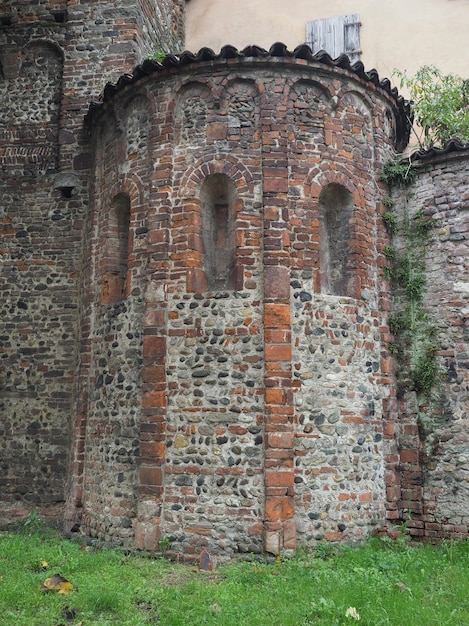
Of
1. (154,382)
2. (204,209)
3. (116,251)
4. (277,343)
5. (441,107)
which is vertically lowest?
(154,382)

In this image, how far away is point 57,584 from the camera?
6105mm

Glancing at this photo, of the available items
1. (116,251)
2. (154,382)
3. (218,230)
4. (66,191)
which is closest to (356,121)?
(218,230)

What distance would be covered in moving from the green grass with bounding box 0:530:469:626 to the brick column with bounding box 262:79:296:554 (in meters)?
0.56

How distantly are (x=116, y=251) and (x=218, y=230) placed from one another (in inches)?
68.9

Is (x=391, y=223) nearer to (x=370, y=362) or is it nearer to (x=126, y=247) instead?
(x=370, y=362)

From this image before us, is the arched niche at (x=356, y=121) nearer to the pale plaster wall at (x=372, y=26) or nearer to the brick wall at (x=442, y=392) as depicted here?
the brick wall at (x=442, y=392)

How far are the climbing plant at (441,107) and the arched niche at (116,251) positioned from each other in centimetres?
551

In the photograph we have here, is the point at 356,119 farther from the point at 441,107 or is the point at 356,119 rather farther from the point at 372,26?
the point at 372,26

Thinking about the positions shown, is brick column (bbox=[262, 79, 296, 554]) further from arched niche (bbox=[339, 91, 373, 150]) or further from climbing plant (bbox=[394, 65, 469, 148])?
climbing plant (bbox=[394, 65, 469, 148])

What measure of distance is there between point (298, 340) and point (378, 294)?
1652 millimetres

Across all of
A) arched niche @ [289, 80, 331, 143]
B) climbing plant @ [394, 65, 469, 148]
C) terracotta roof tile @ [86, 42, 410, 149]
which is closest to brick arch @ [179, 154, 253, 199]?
arched niche @ [289, 80, 331, 143]

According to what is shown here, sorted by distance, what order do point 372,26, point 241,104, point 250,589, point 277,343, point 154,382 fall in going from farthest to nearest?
point 372,26, point 241,104, point 154,382, point 277,343, point 250,589

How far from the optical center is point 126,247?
29.7 ft

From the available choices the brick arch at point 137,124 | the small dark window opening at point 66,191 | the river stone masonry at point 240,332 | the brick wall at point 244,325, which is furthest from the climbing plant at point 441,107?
the small dark window opening at point 66,191
